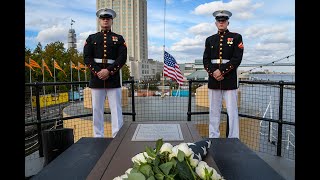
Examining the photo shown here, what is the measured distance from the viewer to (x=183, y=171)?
3.03ft

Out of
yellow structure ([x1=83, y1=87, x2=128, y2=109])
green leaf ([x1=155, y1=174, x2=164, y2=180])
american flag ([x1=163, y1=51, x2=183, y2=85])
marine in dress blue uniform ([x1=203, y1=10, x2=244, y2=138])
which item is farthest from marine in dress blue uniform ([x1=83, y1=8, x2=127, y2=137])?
american flag ([x1=163, y1=51, x2=183, y2=85])

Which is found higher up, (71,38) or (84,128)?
(71,38)

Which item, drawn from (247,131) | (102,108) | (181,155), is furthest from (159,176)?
(247,131)

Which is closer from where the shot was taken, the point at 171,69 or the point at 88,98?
the point at 88,98

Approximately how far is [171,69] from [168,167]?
22.5 feet

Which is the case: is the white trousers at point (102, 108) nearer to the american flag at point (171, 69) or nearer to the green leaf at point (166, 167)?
the green leaf at point (166, 167)

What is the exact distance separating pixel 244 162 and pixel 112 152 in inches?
36.3

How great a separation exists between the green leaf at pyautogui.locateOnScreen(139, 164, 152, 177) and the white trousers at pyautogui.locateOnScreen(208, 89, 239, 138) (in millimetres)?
2901

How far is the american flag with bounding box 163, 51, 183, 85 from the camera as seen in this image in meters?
7.59

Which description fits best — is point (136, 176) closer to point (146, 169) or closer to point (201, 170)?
point (146, 169)

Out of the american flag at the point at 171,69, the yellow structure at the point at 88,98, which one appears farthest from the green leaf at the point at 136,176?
the american flag at the point at 171,69
